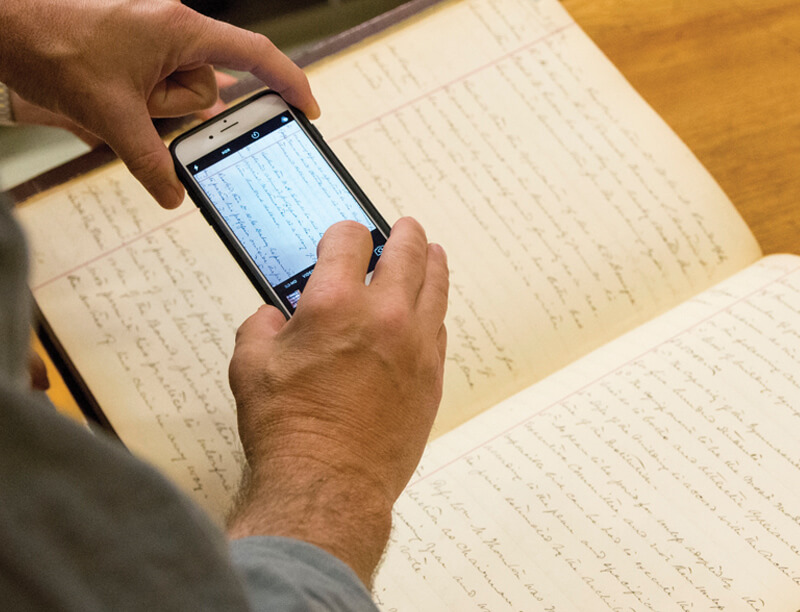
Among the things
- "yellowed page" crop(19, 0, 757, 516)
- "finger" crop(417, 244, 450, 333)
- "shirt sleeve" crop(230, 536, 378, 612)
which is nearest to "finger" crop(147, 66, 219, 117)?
"yellowed page" crop(19, 0, 757, 516)

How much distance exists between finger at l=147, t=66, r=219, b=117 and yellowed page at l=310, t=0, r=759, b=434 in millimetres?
132

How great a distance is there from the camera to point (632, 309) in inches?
Result: 23.5

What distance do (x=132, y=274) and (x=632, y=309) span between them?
1.30ft

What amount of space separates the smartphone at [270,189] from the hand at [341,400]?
0.07 meters

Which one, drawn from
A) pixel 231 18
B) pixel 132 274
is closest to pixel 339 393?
pixel 132 274

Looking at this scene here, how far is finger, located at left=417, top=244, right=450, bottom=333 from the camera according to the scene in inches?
17.0

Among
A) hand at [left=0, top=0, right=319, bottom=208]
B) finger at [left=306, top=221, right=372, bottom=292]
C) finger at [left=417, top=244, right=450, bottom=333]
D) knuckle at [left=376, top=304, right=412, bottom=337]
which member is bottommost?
finger at [left=417, top=244, right=450, bottom=333]

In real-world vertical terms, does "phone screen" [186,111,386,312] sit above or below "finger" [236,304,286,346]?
above

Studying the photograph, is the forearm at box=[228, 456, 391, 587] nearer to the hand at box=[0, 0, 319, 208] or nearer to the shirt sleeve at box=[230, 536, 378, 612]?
the shirt sleeve at box=[230, 536, 378, 612]

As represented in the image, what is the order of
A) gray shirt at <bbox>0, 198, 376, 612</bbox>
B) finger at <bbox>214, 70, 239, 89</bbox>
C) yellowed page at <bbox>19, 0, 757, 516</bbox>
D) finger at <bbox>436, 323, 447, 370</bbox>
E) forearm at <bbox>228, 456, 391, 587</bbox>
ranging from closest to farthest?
1. gray shirt at <bbox>0, 198, 376, 612</bbox>
2. forearm at <bbox>228, 456, 391, 587</bbox>
3. finger at <bbox>436, 323, 447, 370</bbox>
4. yellowed page at <bbox>19, 0, 757, 516</bbox>
5. finger at <bbox>214, 70, 239, 89</bbox>

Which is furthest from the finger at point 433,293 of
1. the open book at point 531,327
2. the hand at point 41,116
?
the hand at point 41,116

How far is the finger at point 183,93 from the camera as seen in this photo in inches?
20.9

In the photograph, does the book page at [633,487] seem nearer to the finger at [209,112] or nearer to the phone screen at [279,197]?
the phone screen at [279,197]

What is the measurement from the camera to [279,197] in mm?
511
